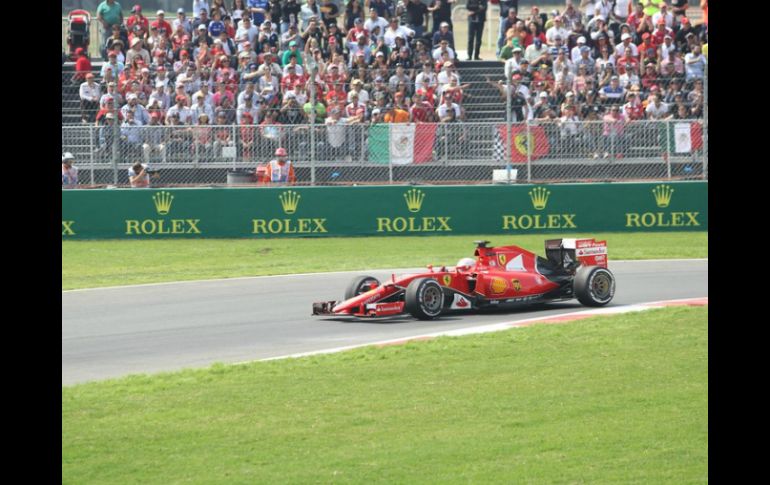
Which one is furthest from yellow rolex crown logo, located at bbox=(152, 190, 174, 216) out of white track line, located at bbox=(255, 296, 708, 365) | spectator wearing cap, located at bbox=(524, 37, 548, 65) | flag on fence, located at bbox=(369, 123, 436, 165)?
white track line, located at bbox=(255, 296, 708, 365)

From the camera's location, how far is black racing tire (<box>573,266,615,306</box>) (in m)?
13.7

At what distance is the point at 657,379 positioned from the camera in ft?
30.3

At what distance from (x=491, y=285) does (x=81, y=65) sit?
1424 cm

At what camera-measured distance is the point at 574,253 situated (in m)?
14.1

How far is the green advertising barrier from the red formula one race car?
7.19 meters

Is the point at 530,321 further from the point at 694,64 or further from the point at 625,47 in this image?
the point at 625,47

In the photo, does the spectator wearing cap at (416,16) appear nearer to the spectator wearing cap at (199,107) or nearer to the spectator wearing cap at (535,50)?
the spectator wearing cap at (535,50)

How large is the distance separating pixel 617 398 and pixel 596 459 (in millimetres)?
1811

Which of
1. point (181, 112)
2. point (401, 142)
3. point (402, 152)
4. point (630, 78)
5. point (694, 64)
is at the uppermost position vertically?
point (694, 64)

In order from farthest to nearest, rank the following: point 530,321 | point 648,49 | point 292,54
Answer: point 648,49, point 292,54, point 530,321

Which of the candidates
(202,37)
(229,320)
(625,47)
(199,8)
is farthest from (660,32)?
(229,320)

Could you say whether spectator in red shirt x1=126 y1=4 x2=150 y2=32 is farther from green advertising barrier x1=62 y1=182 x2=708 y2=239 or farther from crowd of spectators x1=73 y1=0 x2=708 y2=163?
green advertising barrier x1=62 y1=182 x2=708 y2=239
